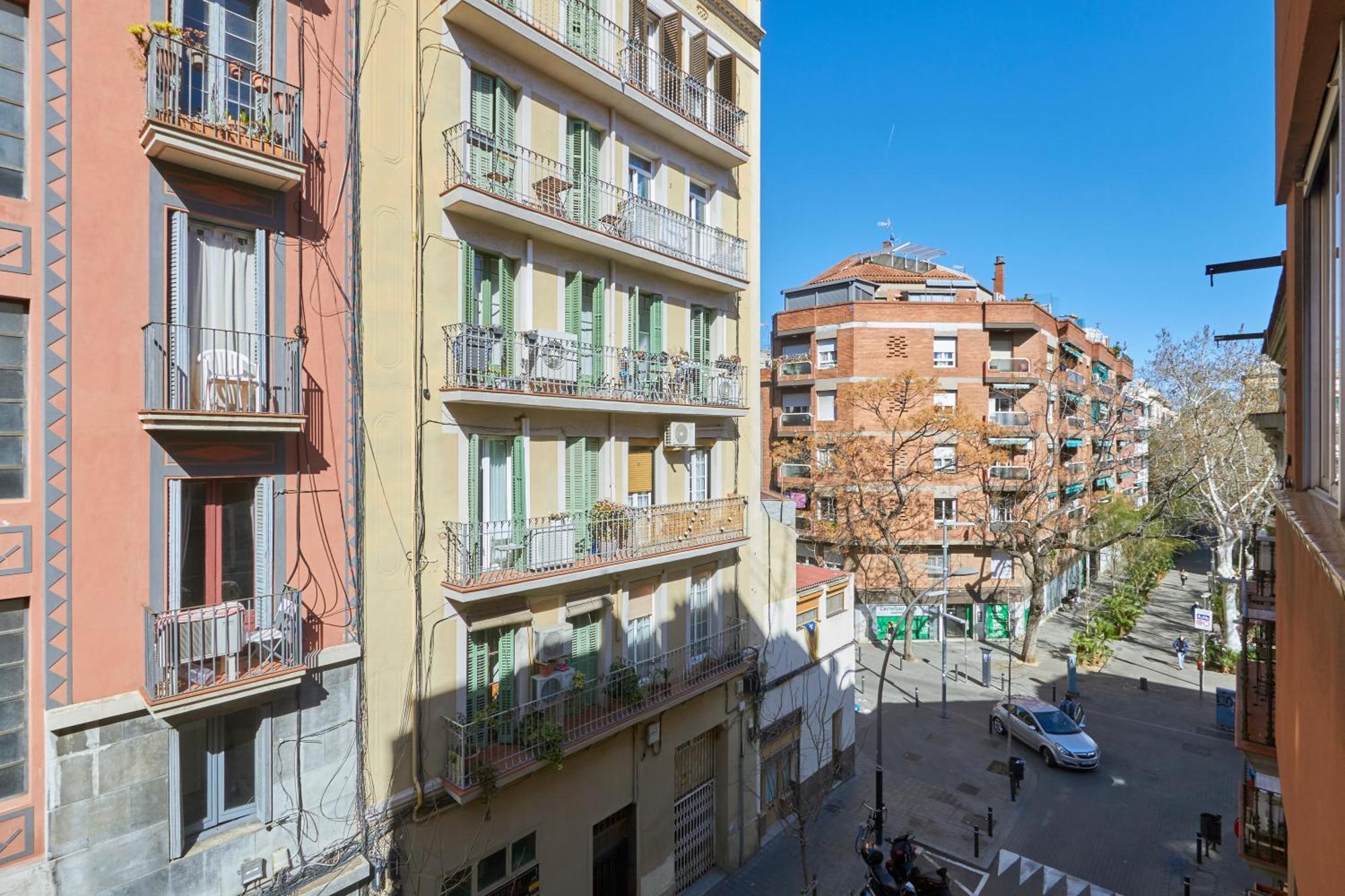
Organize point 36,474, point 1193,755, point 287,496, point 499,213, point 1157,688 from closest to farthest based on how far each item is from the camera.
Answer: point 36,474
point 287,496
point 499,213
point 1193,755
point 1157,688

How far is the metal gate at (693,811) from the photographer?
14.0m

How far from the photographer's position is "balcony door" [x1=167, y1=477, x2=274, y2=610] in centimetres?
742

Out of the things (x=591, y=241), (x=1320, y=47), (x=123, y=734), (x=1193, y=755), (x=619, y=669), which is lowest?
(x=1193, y=755)

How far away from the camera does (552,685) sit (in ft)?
36.0

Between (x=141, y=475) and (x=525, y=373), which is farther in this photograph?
(x=525, y=373)

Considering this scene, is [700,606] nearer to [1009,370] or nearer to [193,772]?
[193,772]

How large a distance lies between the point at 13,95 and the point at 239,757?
713 centimetres

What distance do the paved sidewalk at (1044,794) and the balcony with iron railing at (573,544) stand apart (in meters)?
7.47

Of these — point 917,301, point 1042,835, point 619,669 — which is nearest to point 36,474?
point 619,669

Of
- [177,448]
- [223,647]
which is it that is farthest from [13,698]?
[177,448]

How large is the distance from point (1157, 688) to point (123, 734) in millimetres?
32372

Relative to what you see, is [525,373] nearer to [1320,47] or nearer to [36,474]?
[36,474]

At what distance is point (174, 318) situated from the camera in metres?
7.37

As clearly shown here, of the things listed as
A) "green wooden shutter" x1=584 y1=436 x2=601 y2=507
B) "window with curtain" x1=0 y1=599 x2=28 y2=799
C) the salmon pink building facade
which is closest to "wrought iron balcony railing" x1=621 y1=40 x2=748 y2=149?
the salmon pink building facade
